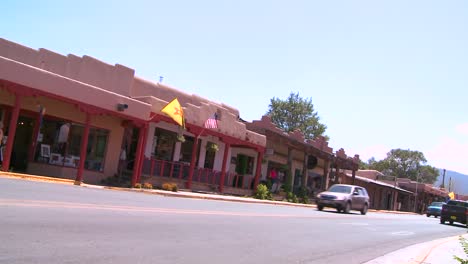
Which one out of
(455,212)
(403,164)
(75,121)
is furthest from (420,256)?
(403,164)

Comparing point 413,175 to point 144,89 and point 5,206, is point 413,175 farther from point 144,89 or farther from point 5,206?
point 5,206

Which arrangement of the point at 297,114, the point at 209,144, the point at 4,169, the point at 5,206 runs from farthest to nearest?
the point at 297,114 → the point at 209,144 → the point at 4,169 → the point at 5,206

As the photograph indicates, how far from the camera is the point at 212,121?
90.9 ft

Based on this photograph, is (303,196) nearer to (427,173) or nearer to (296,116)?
(296,116)

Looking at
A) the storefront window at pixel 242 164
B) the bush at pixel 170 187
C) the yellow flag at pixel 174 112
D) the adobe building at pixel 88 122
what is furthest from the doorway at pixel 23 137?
the storefront window at pixel 242 164

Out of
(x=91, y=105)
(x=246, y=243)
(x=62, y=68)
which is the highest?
(x=62, y=68)

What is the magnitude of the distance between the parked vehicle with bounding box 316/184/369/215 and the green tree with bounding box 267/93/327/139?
38.9 m

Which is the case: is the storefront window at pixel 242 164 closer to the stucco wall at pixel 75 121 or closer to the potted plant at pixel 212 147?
the potted plant at pixel 212 147

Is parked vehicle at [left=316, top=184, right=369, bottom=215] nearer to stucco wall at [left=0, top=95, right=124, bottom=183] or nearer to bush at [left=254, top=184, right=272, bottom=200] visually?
bush at [left=254, top=184, right=272, bottom=200]

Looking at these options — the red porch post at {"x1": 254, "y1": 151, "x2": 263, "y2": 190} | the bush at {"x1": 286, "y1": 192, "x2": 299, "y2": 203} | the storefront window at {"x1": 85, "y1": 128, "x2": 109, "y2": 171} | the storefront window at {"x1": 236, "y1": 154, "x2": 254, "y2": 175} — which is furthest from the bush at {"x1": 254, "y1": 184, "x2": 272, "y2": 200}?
the storefront window at {"x1": 85, "y1": 128, "x2": 109, "y2": 171}

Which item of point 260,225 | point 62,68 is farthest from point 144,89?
point 260,225

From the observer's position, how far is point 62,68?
22562mm

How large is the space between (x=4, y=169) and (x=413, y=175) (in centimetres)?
9912

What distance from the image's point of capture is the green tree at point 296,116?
67.7 metres
